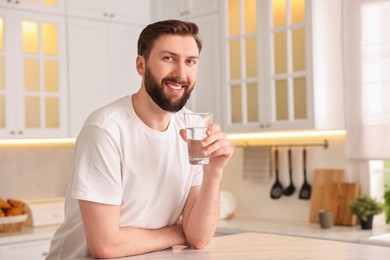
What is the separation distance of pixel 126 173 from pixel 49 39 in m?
2.60

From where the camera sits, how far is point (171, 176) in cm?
216

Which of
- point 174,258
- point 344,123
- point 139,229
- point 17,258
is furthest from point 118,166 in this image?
point 344,123

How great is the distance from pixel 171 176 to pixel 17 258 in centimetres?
206

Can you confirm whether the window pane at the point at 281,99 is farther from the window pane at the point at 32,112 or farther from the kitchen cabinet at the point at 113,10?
the window pane at the point at 32,112

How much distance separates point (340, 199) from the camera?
407 cm

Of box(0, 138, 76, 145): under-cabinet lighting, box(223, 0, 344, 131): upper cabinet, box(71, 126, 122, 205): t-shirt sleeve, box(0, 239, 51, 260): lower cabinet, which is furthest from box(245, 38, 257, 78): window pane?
box(71, 126, 122, 205): t-shirt sleeve

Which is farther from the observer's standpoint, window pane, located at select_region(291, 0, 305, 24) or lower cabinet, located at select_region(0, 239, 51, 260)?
window pane, located at select_region(291, 0, 305, 24)

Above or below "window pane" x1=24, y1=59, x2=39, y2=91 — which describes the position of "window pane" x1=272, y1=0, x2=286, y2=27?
above

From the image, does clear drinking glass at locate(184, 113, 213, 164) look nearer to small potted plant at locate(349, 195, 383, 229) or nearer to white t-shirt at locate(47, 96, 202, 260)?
white t-shirt at locate(47, 96, 202, 260)

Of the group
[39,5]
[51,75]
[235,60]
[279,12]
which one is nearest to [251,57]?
[235,60]

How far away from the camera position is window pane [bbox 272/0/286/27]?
412cm

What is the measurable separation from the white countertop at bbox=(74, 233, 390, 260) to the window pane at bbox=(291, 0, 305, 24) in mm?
2189

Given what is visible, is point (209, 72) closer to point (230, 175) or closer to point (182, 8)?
point (182, 8)

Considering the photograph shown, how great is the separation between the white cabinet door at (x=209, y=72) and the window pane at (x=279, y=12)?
1.61 feet
